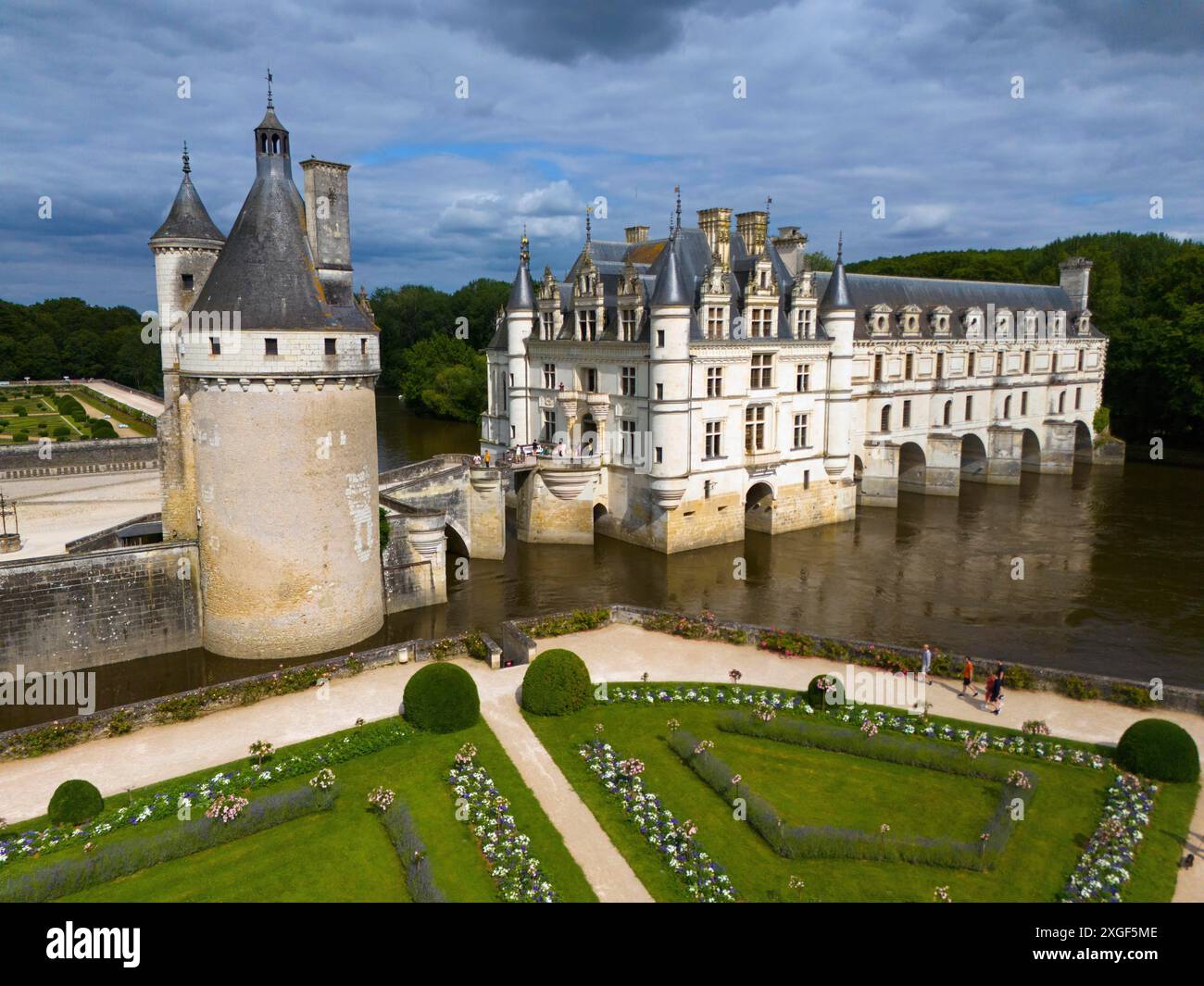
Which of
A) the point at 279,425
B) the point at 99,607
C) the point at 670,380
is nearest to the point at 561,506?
the point at 670,380

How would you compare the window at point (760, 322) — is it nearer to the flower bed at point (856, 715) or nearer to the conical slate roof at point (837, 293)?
the conical slate roof at point (837, 293)

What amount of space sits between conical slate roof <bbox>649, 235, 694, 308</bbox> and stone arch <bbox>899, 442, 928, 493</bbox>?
20647 millimetres

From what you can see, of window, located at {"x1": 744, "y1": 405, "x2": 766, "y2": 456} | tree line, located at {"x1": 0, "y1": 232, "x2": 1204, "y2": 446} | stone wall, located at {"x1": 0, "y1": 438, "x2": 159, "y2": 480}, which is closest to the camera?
window, located at {"x1": 744, "y1": 405, "x2": 766, "y2": 456}

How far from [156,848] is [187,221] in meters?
18.9

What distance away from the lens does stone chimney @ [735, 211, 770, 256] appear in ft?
132

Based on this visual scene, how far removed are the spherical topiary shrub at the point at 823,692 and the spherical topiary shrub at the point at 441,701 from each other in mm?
Answer: 7503

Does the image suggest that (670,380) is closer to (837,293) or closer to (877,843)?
(837,293)

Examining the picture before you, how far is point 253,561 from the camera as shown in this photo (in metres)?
24.4

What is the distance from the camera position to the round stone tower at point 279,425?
76.5 feet

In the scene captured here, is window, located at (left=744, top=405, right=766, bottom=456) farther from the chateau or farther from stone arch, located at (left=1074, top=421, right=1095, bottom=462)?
stone arch, located at (left=1074, top=421, right=1095, bottom=462)

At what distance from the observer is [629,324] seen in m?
37.3

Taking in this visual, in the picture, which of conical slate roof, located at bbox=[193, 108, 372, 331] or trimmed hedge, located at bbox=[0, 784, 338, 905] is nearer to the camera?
trimmed hedge, located at bbox=[0, 784, 338, 905]

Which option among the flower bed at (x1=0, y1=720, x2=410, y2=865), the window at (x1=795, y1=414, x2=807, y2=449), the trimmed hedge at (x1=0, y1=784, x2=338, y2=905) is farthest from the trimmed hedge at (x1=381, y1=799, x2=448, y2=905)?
the window at (x1=795, y1=414, x2=807, y2=449)
